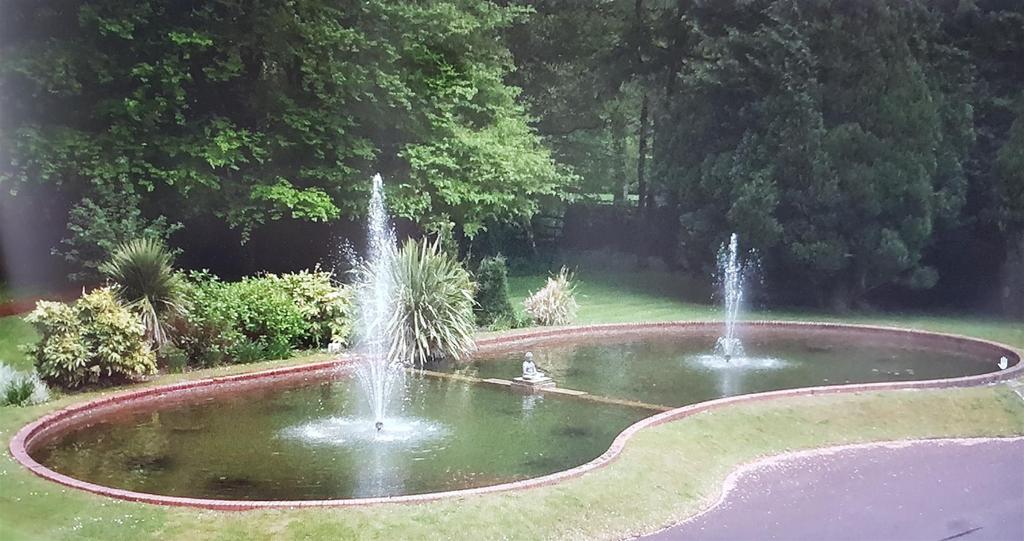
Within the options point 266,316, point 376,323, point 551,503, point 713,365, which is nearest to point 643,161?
point 713,365

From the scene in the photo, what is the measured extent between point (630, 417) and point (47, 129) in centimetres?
1064

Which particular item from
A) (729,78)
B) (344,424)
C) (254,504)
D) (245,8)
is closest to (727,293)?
(729,78)

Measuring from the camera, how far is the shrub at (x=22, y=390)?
10.4m

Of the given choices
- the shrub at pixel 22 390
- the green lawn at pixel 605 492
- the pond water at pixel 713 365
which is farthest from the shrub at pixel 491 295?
the shrub at pixel 22 390

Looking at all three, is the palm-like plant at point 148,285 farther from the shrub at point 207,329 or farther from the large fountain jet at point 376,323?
the large fountain jet at point 376,323

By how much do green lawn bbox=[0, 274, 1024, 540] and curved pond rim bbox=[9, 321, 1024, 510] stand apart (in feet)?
0.34

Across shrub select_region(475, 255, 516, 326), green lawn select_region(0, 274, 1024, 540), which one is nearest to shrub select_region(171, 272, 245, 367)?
green lawn select_region(0, 274, 1024, 540)

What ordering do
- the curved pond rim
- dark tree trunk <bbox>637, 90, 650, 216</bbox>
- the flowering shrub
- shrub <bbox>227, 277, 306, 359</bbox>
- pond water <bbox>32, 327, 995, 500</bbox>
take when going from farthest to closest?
dark tree trunk <bbox>637, 90, 650, 216</bbox>
shrub <bbox>227, 277, 306, 359</bbox>
the flowering shrub
pond water <bbox>32, 327, 995, 500</bbox>
the curved pond rim

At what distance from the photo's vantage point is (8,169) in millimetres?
15344

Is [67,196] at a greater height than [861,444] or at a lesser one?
greater

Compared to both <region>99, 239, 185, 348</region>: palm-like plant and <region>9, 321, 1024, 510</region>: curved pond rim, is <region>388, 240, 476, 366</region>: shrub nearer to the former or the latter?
<region>9, 321, 1024, 510</region>: curved pond rim

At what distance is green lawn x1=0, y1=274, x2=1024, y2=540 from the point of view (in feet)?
22.0

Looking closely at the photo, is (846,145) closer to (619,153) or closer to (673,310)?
(673,310)

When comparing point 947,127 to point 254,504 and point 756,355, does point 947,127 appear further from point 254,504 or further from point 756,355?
point 254,504
